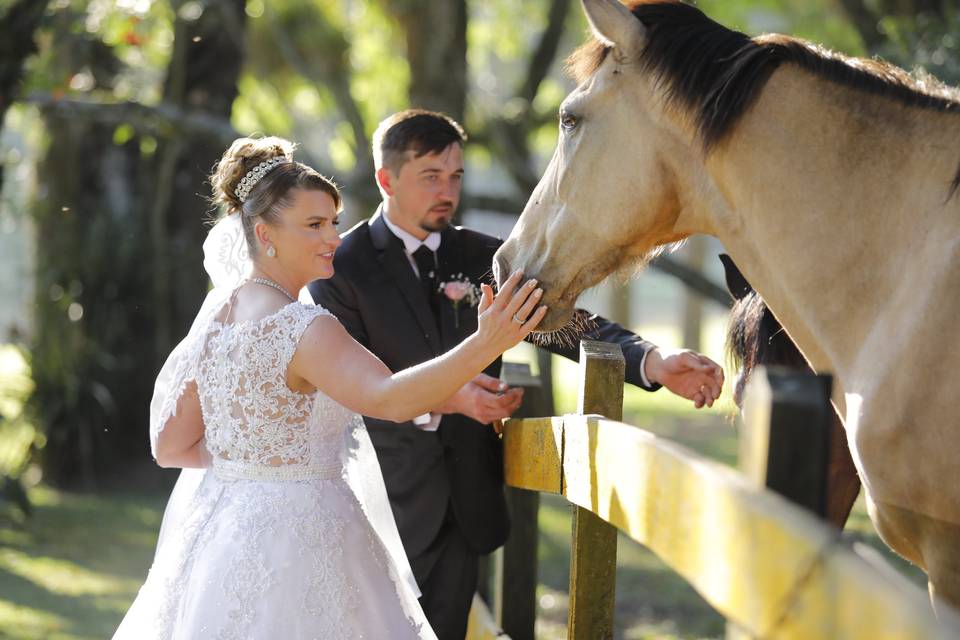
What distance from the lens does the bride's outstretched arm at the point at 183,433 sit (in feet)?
10.3

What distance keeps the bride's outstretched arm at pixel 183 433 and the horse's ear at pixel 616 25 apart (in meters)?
1.50

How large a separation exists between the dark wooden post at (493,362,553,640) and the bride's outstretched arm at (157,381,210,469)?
1129 mm

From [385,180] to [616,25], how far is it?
4.75ft

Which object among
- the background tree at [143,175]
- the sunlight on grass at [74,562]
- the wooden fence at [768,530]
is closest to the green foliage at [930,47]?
the background tree at [143,175]

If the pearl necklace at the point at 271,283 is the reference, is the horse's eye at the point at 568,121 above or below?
above

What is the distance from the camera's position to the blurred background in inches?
265

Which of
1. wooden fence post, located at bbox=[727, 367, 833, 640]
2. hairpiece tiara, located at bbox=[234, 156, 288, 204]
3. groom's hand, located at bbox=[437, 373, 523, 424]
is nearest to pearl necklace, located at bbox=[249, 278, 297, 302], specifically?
hairpiece tiara, located at bbox=[234, 156, 288, 204]

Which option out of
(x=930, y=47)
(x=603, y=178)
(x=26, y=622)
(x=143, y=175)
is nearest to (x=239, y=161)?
(x=603, y=178)

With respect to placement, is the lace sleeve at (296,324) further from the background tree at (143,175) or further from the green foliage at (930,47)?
the background tree at (143,175)

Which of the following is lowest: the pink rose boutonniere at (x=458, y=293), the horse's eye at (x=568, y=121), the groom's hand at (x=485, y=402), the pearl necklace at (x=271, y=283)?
the groom's hand at (x=485, y=402)

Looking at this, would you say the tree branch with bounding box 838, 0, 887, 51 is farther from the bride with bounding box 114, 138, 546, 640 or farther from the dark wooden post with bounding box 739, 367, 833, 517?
the dark wooden post with bounding box 739, 367, 833, 517

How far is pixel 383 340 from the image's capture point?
12.2ft

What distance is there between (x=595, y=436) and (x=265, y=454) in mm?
1037

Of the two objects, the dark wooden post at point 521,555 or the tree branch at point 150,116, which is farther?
the tree branch at point 150,116
